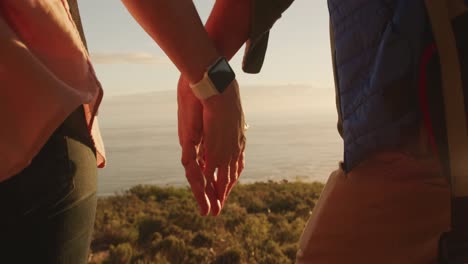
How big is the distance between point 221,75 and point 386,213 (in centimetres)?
49

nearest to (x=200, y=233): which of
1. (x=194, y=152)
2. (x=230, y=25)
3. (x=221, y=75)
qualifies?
(x=230, y=25)

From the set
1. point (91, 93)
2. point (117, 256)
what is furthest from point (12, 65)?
point (117, 256)

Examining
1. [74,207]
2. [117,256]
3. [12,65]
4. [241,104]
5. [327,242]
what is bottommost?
[117,256]

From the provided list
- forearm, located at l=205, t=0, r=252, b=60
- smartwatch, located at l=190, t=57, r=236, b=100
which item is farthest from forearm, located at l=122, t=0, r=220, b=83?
forearm, located at l=205, t=0, r=252, b=60

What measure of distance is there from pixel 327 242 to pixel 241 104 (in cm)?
40

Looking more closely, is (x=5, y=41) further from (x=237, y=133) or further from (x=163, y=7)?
(x=237, y=133)

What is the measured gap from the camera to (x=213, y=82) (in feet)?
3.58

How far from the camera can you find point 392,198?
3.80 ft

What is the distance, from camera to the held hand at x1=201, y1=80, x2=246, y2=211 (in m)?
1.10

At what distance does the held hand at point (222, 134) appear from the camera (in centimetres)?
110

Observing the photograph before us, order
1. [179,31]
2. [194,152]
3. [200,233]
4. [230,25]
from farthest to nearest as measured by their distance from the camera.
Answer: [200,233] → [230,25] → [194,152] → [179,31]

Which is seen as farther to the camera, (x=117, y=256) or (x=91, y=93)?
(x=117, y=256)

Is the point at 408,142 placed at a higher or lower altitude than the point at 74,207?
higher

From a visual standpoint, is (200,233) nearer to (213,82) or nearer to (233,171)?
(233,171)
